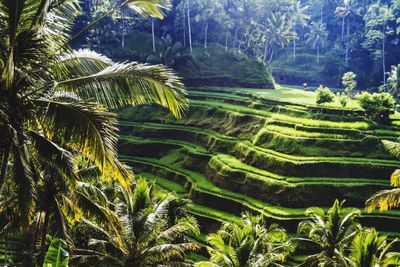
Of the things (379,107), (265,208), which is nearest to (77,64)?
(265,208)

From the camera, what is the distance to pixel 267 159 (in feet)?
103

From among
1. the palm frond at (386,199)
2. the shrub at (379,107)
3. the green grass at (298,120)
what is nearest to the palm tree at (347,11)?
the green grass at (298,120)

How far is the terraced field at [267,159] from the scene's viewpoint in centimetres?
2798

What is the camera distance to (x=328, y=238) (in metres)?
19.8

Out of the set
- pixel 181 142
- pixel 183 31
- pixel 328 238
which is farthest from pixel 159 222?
pixel 183 31

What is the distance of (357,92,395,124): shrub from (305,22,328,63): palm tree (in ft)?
161

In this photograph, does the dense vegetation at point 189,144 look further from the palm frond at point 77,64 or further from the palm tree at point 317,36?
the palm tree at point 317,36

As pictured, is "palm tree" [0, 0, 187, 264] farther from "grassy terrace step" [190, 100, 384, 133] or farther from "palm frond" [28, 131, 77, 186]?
"grassy terrace step" [190, 100, 384, 133]

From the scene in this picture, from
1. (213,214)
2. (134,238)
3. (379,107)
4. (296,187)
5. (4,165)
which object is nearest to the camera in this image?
(4,165)

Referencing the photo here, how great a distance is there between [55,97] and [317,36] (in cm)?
7889

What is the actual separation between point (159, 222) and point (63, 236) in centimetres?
508

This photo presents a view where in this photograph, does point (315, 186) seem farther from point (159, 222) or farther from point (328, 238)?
point (159, 222)

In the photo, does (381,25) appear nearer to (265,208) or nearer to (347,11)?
(347,11)

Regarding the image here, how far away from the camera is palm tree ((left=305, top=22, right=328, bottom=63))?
268ft
